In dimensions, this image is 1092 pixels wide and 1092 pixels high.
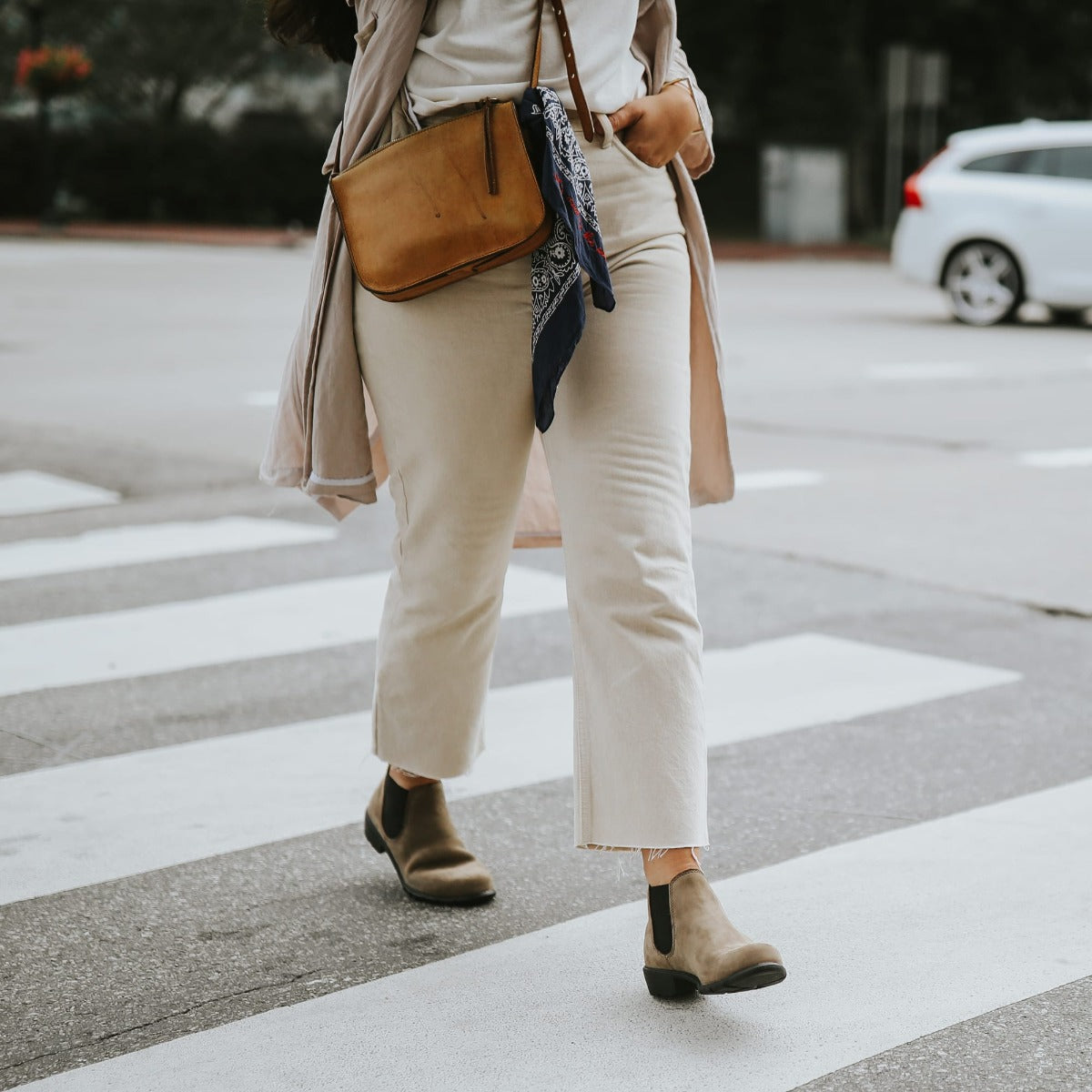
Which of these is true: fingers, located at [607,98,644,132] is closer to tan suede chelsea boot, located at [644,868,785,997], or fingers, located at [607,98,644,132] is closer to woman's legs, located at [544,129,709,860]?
woman's legs, located at [544,129,709,860]

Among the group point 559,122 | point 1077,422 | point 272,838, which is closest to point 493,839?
point 272,838

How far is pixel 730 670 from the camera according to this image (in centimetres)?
499

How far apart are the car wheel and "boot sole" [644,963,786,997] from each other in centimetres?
1323

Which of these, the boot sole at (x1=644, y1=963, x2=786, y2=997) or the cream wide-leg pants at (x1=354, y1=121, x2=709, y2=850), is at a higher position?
the cream wide-leg pants at (x1=354, y1=121, x2=709, y2=850)

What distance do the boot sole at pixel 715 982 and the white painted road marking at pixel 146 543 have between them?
12.3 ft

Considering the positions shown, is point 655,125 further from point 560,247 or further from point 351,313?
point 351,313

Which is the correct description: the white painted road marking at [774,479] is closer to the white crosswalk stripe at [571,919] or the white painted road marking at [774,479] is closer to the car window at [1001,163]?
the white crosswalk stripe at [571,919]

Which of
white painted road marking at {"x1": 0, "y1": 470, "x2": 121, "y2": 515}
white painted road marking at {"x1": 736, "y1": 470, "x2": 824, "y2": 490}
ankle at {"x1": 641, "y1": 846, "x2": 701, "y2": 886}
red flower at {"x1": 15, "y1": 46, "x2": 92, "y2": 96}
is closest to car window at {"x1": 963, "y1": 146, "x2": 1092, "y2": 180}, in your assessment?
white painted road marking at {"x1": 736, "y1": 470, "x2": 824, "y2": 490}

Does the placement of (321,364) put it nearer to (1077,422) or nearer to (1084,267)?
(1077,422)

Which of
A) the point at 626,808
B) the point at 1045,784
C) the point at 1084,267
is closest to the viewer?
the point at 626,808

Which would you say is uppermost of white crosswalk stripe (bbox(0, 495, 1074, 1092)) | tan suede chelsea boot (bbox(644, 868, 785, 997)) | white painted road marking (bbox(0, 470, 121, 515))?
tan suede chelsea boot (bbox(644, 868, 785, 997))

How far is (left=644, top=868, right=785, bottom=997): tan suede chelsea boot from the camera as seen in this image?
2.68 meters

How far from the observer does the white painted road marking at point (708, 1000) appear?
261 cm

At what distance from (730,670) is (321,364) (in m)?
2.25
